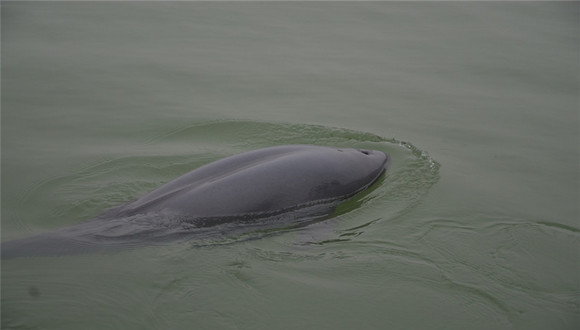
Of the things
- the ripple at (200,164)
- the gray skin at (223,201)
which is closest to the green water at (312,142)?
the ripple at (200,164)

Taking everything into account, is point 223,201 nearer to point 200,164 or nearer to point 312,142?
point 200,164

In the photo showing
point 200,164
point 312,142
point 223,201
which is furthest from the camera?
point 312,142

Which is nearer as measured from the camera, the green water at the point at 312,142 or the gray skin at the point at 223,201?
the green water at the point at 312,142

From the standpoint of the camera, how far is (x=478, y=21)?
12.6m

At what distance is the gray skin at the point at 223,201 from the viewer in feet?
16.6

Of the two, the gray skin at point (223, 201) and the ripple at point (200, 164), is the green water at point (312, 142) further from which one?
the gray skin at point (223, 201)

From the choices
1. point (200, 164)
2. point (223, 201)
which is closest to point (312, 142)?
point (200, 164)

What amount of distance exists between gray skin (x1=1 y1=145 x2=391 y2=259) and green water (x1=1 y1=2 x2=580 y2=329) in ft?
0.58

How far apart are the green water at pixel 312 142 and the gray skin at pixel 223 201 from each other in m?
0.18

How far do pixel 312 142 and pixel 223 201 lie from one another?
2359mm

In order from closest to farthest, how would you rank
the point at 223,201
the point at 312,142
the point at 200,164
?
1. the point at 223,201
2. the point at 200,164
3. the point at 312,142

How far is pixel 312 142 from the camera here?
7504 millimetres

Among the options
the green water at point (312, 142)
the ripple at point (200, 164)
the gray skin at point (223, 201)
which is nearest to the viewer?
the green water at point (312, 142)

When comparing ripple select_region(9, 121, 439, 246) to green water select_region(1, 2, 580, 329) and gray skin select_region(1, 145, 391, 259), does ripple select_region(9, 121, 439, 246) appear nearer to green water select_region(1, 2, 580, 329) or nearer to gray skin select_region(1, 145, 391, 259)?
green water select_region(1, 2, 580, 329)
